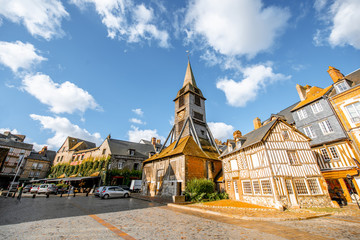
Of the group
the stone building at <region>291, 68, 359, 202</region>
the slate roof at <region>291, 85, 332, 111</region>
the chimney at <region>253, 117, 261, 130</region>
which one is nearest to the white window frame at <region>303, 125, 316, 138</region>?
the stone building at <region>291, 68, 359, 202</region>

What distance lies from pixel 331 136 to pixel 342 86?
493cm

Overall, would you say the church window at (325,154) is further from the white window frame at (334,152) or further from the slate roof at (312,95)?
the slate roof at (312,95)

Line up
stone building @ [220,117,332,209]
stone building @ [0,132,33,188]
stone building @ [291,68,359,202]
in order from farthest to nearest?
stone building @ [0,132,33,188] < stone building @ [291,68,359,202] < stone building @ [220,117,332,209]

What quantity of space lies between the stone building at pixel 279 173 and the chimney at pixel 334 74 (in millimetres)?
8439

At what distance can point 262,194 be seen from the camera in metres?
11.8

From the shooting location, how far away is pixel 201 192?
47.8 ft

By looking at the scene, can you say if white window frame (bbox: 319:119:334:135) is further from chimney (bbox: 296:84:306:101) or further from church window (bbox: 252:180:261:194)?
church window (bbox: 252:180:261:194)

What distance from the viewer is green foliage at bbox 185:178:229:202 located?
14.2 meters

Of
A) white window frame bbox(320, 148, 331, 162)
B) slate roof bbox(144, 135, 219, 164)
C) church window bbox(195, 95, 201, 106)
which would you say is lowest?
white window frame bbox(320, 148, 331, 162)

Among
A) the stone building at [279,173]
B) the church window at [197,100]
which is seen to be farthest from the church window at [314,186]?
the church window at [197,100]

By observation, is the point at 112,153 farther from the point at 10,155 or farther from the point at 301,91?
the point at 301,91

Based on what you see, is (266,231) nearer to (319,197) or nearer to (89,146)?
(319,197)

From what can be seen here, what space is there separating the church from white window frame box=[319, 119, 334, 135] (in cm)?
1108

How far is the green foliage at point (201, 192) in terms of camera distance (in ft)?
46.7
